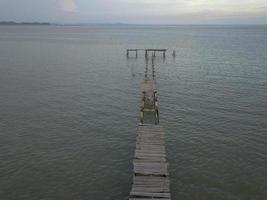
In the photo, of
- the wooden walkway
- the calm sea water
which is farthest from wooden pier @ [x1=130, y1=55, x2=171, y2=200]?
the calm sea water

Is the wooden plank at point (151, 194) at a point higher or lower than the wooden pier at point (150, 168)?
lower

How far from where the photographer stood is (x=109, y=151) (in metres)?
26.1

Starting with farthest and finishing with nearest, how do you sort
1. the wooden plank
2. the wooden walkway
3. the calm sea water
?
the calm sea water, the wooden walkway, the wooden plank

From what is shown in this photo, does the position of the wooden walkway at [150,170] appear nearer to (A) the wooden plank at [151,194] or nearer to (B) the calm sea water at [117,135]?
(A) the wooden plank at [151,194]

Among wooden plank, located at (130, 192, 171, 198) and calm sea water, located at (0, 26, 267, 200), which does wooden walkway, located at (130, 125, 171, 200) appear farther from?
calm sea water, located at (0, 26, 267, 200)

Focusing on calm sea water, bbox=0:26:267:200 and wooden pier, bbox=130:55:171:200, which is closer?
wooden pier, bbox=130:55:171:200

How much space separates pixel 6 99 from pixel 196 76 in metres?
30.3

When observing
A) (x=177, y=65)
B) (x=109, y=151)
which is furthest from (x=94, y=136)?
(x=177, y=65)

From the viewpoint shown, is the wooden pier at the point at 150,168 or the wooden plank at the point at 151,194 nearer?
the wooden plank at the point at 151,194

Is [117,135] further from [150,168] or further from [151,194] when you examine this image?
[151,194]

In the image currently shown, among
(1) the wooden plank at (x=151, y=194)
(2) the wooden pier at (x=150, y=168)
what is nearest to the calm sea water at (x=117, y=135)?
(2) the wooden pier at (x=150, y=168)

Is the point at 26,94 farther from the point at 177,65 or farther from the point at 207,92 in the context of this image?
the point at 177,65

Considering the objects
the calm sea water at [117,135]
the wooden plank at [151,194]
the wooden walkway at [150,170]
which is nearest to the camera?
the wooden plank at [151,194]

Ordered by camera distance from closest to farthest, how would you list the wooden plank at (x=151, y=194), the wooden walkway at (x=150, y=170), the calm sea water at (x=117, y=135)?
the wooden plank at (x=151, y=194), the wooden walkway at (x=150, y=170), the calm sea water at (x=117, y=135)
